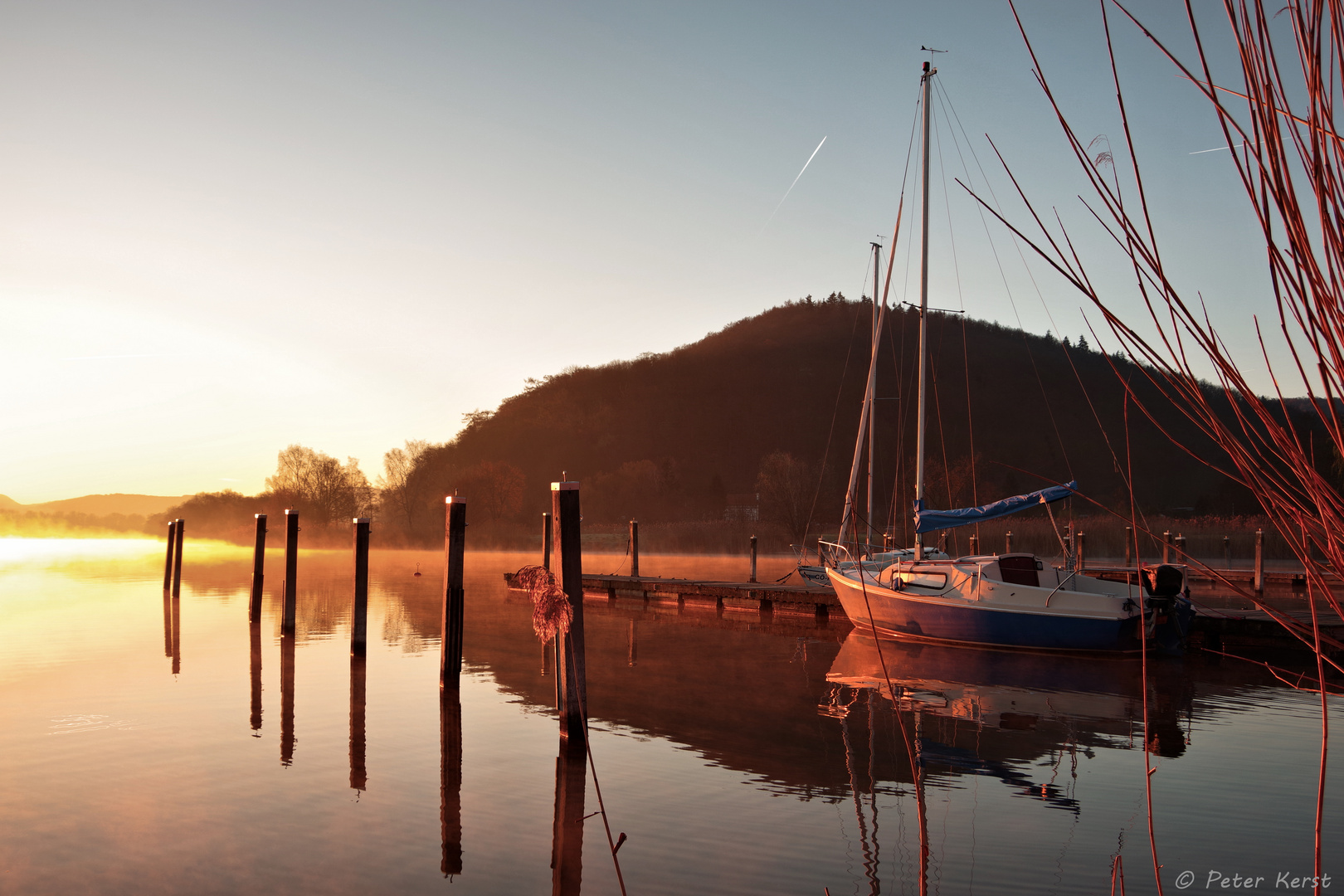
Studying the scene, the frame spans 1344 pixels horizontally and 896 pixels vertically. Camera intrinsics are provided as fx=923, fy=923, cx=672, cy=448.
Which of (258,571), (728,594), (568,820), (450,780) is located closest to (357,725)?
(450,780)

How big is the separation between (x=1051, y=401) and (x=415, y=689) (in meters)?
95.4

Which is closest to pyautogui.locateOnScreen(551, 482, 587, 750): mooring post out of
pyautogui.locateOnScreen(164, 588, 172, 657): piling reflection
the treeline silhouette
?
pyautogui.locateOnScreen(164, 588, 172, 657): piling reflection

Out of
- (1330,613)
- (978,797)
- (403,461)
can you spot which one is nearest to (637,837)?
(978,797)

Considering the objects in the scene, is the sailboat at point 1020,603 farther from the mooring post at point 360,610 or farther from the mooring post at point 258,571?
the mooring post at point 258,571

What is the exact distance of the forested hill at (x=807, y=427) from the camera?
85312 mm

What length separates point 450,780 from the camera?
350 inches

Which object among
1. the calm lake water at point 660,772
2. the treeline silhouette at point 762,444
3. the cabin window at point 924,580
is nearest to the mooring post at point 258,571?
the calm lake water at point 660,772

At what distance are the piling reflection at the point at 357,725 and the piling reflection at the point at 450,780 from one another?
2.52ft

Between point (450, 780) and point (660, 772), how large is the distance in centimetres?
202

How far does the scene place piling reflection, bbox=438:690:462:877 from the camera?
6953 mm

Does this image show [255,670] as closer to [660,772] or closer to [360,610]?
[360,610]

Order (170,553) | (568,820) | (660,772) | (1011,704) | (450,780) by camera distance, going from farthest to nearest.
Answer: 1. (170,553)
2. (1011,704)
3. (660,772)
4. (450,780)
5. (568,820)

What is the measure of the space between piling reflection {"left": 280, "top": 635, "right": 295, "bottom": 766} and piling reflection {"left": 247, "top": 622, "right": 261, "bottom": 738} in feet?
0.91

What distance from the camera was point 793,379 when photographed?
106812 millimetres
